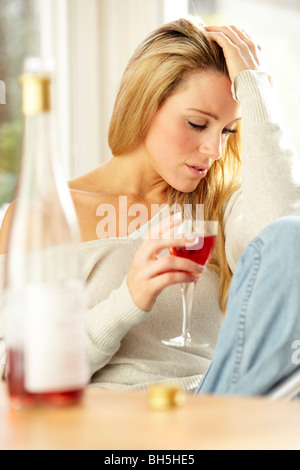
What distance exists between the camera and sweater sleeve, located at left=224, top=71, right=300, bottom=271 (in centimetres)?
190

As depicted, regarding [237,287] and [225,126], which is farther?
[225,126]

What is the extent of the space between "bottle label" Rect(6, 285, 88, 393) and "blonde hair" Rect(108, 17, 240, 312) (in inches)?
47.2

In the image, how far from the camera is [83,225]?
2061mm

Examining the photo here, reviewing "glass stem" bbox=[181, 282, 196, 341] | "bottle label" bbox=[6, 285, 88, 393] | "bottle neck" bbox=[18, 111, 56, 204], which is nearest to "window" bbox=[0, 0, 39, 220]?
"glass stem" bbox=[181, 282, 196, 341]

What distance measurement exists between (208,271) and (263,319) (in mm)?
909

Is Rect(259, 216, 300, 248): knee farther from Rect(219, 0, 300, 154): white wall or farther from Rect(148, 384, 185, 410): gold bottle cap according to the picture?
Rect(219, 0, 300, 154): white wall

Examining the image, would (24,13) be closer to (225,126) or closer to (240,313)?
(225,126)

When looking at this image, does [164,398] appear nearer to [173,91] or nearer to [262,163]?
[262,163]

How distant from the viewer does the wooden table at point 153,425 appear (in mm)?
687

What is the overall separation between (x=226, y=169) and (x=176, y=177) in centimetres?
22

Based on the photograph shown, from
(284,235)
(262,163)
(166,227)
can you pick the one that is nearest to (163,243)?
(166,227)

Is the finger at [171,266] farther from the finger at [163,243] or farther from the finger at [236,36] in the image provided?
the finger at [236,36]
